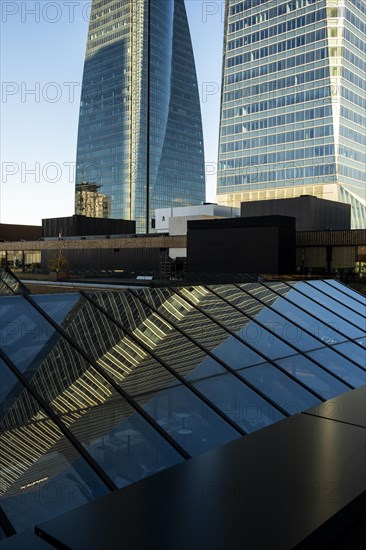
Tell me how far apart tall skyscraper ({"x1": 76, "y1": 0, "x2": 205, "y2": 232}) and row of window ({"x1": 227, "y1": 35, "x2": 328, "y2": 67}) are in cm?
6235

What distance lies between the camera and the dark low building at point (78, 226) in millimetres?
82375

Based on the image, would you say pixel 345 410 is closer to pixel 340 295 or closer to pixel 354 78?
pixel 340 295

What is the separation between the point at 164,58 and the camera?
193m

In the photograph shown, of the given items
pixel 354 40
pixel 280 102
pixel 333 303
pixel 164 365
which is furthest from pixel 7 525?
pixel 354 40

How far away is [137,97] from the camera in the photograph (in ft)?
614

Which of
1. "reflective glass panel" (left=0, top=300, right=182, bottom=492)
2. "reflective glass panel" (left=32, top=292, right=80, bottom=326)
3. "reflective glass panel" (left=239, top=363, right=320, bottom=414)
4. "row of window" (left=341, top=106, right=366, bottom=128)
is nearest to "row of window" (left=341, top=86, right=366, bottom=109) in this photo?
"row of window" (left=341, top=106, right=366, bottom=128)

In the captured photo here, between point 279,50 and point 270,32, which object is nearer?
point 279,50

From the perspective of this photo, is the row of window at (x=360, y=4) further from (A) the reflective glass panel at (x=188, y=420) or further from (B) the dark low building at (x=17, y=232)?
(A) the reflective glass panel at (x=188, y=420)

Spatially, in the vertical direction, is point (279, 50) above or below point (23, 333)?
above

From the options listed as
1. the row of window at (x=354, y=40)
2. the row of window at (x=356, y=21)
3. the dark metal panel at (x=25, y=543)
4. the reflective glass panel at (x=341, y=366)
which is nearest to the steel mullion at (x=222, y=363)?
the reflective glass panel at (x=341, y=366)

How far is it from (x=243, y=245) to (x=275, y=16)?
98.0 m

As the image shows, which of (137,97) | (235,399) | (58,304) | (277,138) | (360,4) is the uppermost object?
(360,4)

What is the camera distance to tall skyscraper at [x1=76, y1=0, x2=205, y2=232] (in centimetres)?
18862

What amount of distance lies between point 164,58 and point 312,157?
346ft
